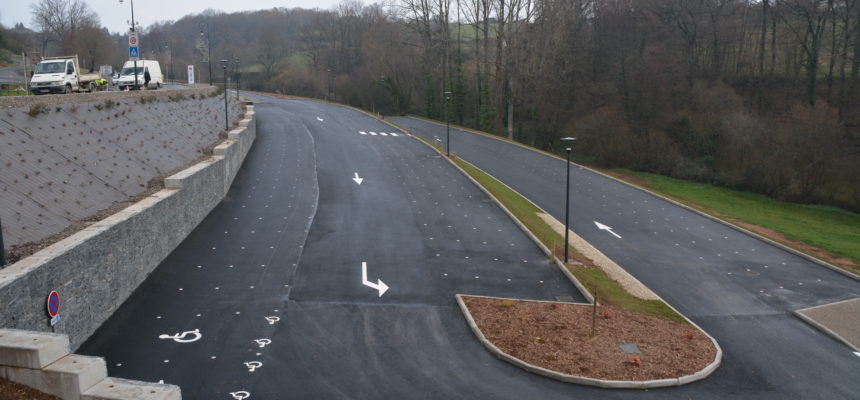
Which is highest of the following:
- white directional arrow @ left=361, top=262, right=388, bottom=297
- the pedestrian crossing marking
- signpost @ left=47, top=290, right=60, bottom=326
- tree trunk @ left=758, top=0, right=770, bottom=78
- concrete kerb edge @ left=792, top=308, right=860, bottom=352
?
tree trunk @ left=758, top=0, right=770, bottom=78

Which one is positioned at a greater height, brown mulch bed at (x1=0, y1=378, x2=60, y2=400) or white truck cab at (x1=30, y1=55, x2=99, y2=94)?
white truck cab at (x1=30, y1=55, x2=99, y2=94)

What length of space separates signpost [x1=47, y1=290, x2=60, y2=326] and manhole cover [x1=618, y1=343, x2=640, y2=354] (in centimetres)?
1221

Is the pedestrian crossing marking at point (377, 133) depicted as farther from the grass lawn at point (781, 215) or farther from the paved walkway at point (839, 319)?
the paved walkway at point (839, 319)

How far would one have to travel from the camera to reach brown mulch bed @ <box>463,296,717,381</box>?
1374 cm

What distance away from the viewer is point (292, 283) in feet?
58.3

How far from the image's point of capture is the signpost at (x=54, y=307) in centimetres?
1157

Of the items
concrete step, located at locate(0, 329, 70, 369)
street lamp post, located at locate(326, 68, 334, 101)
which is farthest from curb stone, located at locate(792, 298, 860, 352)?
street lamp post, located at locate(326, 68, 334, 101)

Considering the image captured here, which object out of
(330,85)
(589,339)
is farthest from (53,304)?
(330,85)

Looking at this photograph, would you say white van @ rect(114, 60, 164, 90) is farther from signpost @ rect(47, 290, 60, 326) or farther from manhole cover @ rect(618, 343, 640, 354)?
manhole cover @ rect(618, 343, 640, 354)

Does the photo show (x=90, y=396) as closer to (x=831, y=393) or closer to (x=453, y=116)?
(x=831, y=393)

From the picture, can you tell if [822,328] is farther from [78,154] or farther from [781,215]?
[78,154]

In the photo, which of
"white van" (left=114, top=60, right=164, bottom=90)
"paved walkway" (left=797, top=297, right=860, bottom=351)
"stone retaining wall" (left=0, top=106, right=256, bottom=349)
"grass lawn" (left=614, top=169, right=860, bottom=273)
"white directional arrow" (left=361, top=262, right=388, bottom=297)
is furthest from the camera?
A: "white van" (left=114, top=60, right=164, bottom=90)

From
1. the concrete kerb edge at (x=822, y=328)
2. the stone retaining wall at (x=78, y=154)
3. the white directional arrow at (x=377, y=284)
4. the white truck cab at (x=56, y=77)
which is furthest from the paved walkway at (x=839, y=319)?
the white truck cab at (x=56, y=77)

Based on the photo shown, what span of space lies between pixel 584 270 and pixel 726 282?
5.03 meters
